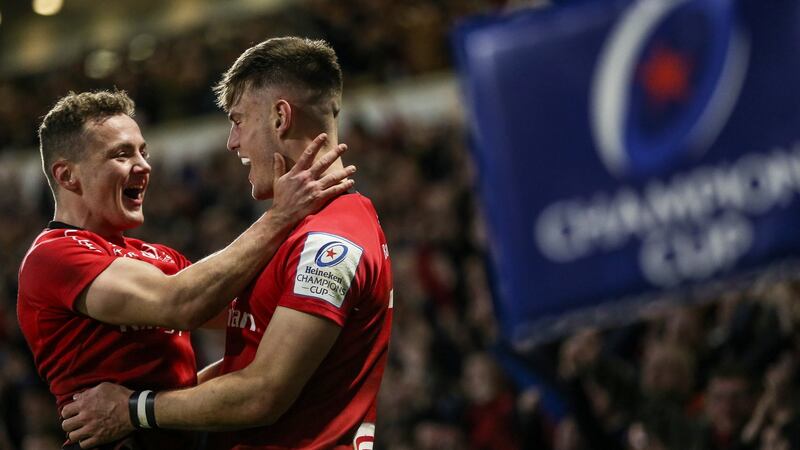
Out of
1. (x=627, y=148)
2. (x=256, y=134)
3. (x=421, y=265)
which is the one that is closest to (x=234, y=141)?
(x=256, y=134)

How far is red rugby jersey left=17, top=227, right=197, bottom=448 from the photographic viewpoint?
3.56 metres

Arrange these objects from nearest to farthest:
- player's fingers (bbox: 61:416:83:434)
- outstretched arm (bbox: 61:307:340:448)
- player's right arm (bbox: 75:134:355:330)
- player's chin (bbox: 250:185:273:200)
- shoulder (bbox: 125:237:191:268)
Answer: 1. outstretched arm (bbox: 61:307:340:448)
2. player's right arm (bbox: 75:134:355:330)
3. player's fingers (bbox: 61:416:83:434)
4. player's chin (bbox: 250:185:273:200)
5. shoulder (bbox: 125:237:191:268)

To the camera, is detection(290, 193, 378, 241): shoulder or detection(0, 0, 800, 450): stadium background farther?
detection(0, 0, 800, 450): stadium background

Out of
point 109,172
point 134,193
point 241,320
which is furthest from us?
point 134,193

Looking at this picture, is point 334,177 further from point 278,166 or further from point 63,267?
point 63,267

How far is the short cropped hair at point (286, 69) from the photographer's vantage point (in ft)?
11.6

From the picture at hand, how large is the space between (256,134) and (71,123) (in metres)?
0.69

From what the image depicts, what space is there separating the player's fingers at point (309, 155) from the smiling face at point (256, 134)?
116 millimetres

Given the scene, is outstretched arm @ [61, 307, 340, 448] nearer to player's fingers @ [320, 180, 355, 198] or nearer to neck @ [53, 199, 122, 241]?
player's fingers @ [320, 180, 355, 198]

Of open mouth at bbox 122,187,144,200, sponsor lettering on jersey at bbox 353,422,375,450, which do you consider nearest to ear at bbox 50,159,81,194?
open mouth at bbox 122,187,144,200

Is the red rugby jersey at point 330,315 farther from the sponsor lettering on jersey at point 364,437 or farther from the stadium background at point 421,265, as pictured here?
the stadium background at point 421,265

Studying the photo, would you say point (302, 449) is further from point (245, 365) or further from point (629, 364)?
point (629, 364)

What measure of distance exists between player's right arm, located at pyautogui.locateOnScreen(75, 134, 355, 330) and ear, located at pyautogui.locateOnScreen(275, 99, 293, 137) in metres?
0.11

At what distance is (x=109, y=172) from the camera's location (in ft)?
12.6
